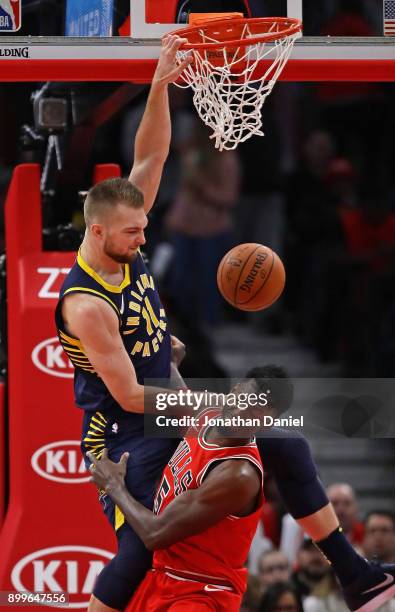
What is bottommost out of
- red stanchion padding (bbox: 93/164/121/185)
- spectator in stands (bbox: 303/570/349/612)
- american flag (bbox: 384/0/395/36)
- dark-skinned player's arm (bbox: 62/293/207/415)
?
spectator in stands (bbox: 303/570/349/612)

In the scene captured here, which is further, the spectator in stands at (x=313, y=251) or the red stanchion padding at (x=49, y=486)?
the spectator in stands at (x=313, y=251)

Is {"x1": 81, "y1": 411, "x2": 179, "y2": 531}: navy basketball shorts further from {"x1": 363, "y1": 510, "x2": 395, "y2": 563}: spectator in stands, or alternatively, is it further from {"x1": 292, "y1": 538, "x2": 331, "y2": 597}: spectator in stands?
{"x1": 363, "y1": 510, "x2": 395, "y2": 563}: spectator in stands

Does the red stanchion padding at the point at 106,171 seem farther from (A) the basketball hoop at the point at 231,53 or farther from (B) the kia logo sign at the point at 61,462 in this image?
(B) the kia logo sign at the point at 61,462

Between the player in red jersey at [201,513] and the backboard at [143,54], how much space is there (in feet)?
4.71

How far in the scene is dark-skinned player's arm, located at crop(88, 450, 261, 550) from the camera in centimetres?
511

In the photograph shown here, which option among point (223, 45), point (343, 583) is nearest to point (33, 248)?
point (223, 45)

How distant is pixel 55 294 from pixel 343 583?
76.1 inches

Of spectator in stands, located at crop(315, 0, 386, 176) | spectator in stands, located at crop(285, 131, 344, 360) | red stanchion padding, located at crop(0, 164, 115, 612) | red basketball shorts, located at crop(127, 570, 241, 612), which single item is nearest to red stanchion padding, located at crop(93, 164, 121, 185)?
red stanchion padding, located at crop(0, 164, 115, 612)

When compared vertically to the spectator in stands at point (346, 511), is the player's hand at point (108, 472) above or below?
above

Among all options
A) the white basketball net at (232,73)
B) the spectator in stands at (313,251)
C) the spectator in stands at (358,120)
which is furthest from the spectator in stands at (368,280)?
the white basketball net at (232,73)

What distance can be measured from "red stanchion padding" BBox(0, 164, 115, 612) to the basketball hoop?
1.40m

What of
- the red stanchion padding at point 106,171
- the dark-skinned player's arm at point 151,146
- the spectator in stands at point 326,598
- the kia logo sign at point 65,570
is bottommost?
the spectator in stands at point 326,598

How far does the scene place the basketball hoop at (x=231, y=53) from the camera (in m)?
5.48

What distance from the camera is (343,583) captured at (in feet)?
19.2
